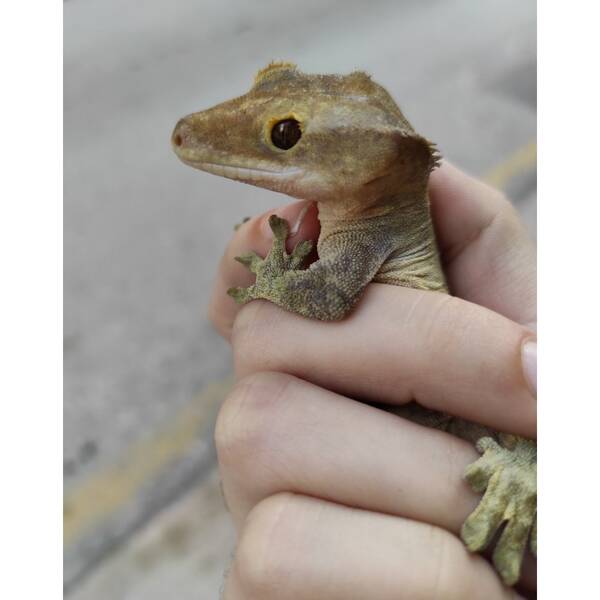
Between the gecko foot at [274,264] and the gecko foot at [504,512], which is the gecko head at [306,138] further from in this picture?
the gecko foot at [504,512]

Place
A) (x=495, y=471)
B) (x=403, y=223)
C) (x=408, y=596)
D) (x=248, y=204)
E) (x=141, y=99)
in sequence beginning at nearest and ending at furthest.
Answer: (x=408, y=596) < (x=495, y=471) < (x=403, y=223) < (x=141, y=99) < (x=248, y=204)

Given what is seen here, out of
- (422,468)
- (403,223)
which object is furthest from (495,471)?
(403,223)

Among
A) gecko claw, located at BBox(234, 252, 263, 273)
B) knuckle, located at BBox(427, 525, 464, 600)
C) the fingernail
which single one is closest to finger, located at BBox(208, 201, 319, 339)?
gecko claw, located at BBox(234, 252, 263, 273)

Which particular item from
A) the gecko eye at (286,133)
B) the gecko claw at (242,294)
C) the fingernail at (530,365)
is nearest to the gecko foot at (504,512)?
the fingernail at (530,365)

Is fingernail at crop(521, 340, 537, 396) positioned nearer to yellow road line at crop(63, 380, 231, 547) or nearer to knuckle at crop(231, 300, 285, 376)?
knuckle at crop(231, 300, 285, 376)

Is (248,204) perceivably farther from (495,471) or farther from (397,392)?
(495,471)
